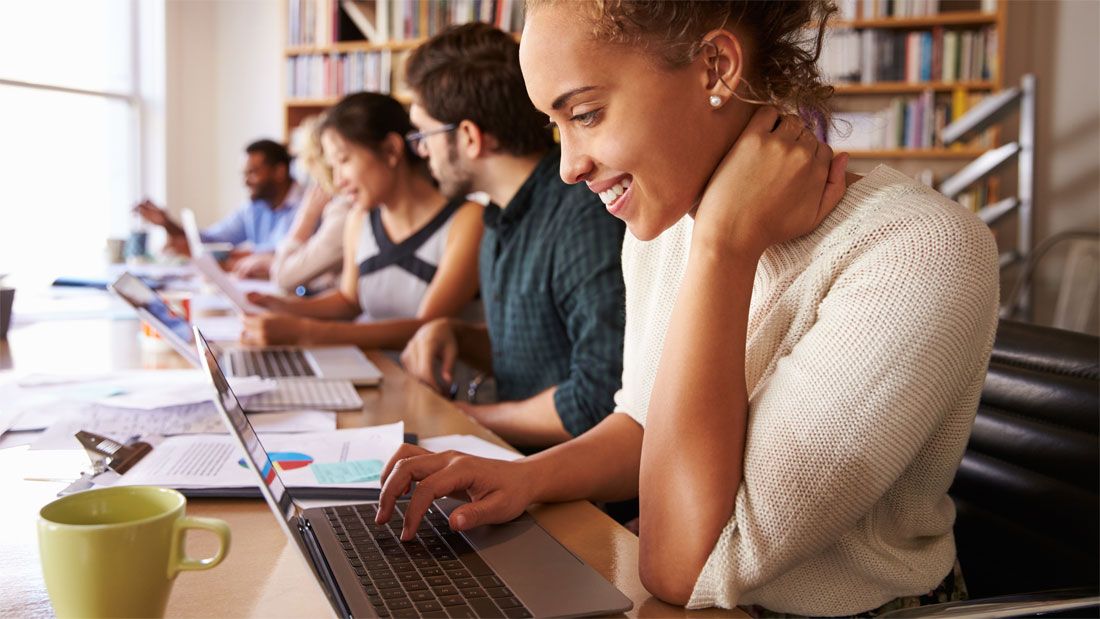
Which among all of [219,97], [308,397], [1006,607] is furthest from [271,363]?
[219,97]

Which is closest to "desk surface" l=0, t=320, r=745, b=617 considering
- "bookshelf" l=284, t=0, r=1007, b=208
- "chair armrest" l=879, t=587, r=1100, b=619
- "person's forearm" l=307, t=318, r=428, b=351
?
"chair armrest" l=879, t=587, r=1100, b=619

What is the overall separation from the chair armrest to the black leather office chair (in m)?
0.25

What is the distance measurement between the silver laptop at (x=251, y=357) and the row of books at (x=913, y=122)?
2789mm

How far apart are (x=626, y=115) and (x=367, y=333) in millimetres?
1314

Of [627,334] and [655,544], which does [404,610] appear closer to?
[655,544]

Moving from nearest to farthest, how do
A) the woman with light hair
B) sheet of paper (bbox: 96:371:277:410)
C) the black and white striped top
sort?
sheet of paper (bbox: 96:371:277:410) → the black and white striped top → the woman with light hair

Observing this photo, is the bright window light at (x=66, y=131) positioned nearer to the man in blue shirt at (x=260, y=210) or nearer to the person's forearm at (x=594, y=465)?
the man in blue shirt at (x=260, y=210)

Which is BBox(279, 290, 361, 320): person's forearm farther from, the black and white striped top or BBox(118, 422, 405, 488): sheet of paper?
BBox(118, 422, 405, 488): sheet of paper

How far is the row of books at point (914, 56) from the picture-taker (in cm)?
391

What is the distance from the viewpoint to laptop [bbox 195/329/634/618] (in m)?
0.68

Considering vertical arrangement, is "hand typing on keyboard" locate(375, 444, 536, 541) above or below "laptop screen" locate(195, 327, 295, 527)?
below

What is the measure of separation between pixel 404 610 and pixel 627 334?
1.79 feet

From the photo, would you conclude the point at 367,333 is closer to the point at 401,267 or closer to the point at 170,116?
the point at 401,267

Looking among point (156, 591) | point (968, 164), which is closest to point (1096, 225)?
point (968, 164)
